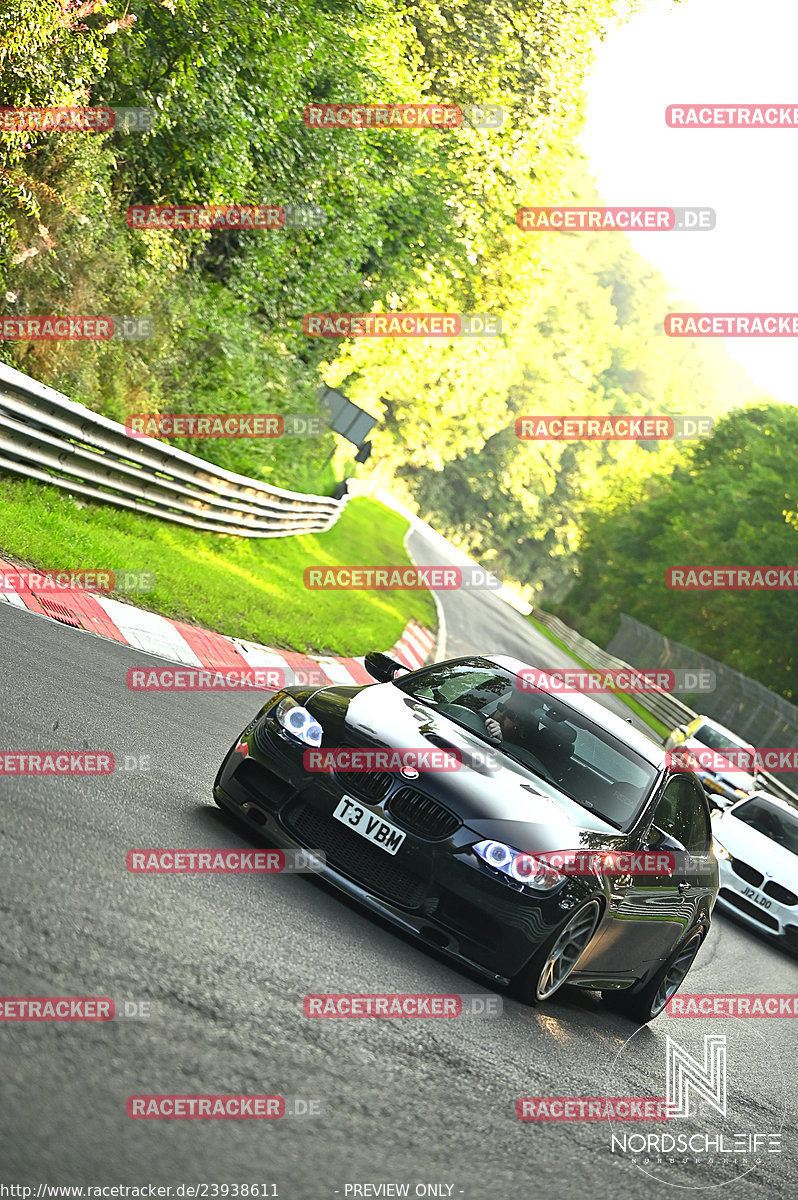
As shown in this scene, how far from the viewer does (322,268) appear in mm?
26562

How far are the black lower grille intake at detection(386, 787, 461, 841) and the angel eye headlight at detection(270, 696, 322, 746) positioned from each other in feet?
2.00

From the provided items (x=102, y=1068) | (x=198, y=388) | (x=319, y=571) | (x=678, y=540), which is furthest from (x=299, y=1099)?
(x=678, y=540)

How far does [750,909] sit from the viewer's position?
584 inches

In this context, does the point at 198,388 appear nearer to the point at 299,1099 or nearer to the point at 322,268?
the point at 322,268

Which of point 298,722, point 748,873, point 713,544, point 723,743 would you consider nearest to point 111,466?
point 748,873

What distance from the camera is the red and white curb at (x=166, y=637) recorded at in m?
11.0

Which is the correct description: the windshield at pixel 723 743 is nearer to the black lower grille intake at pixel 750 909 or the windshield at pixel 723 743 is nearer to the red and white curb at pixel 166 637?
the black lower grille intake at pixel 750 909

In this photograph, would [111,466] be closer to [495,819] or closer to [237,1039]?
[495,819]

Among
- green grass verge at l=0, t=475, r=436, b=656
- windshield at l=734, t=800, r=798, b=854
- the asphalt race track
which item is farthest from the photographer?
windshield at l=734, t=800, r=798, b=854

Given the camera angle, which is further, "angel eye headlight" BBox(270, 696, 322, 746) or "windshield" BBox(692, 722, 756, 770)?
"windshield" BBox(692, 722, 756, 770)

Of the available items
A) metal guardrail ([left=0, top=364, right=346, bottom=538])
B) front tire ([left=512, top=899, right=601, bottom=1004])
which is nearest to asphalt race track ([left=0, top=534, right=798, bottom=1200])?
front tire ([left=512, top=899, right=601, bottom=1004])

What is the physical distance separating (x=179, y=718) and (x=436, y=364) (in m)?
35.4

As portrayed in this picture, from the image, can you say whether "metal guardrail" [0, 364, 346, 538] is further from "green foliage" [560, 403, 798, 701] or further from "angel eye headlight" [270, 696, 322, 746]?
"green foliage" [560, 403, 798, 701]

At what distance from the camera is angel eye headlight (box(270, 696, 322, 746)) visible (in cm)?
709
